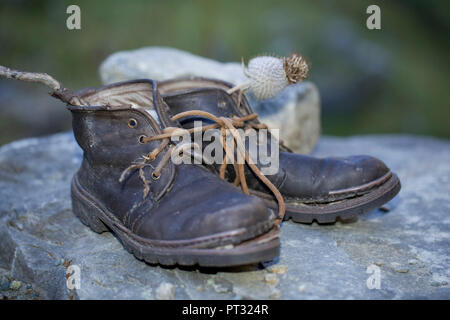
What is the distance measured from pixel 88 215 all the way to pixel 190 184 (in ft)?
1.90

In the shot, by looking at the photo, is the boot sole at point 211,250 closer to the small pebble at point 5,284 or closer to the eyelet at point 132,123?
the eyelet at point 132,123

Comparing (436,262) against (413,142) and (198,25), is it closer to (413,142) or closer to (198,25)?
(413,142)

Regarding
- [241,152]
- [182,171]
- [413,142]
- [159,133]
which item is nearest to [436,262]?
[241,152]

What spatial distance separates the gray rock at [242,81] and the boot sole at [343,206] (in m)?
1.02

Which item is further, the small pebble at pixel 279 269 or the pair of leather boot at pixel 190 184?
the small pebble at pixel 279 269

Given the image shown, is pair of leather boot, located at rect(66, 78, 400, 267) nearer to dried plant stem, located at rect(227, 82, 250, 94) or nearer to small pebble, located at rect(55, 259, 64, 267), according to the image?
dried plant stem, located at rect(227, 82, 250, 94)

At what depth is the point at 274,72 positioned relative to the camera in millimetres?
2146

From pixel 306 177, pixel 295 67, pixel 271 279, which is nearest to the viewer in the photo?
pixel 271 279

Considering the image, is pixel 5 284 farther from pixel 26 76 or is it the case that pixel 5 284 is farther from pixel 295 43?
pixel 295 43

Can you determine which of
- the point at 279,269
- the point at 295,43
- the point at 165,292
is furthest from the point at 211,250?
the point at 295,43

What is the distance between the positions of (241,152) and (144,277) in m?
0.64

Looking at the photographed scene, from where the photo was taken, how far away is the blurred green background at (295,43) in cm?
550

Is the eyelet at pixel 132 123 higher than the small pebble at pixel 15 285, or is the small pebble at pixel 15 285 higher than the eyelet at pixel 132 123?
the eyelet at pixel 132 123

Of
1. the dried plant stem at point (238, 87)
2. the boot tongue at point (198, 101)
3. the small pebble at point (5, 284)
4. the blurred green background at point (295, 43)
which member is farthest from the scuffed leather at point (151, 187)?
the blurred green background at point (295, 43)
